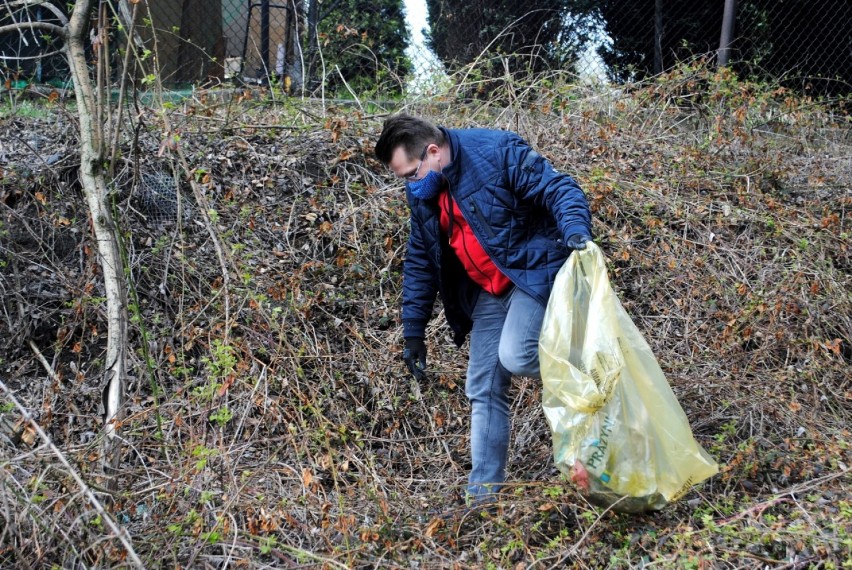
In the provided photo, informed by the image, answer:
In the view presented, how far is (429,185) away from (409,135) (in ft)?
0.67

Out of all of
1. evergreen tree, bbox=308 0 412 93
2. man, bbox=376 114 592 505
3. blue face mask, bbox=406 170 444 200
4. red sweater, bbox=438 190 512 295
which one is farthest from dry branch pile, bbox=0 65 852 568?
blue face mask, bbox=406 170 444 200

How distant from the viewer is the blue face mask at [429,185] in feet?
10.4

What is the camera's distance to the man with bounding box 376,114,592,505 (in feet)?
10.3

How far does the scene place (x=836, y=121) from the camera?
7184 mm

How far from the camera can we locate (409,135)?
10.4ft

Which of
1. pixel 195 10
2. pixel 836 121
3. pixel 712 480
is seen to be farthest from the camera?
pixel 836 121

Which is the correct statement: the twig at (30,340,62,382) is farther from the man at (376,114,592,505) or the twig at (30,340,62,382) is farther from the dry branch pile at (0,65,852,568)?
the man at (376,114,592,505)

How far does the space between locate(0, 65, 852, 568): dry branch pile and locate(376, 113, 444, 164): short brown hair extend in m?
1.02

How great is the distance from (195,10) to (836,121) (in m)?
5.52

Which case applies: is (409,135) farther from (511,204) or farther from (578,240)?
(578,240)

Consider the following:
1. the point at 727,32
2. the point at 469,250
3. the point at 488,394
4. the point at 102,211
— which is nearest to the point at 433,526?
the point at 488,394

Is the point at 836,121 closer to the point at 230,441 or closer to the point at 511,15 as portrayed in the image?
the point at 511,15

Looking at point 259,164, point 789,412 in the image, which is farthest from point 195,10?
point 789,412

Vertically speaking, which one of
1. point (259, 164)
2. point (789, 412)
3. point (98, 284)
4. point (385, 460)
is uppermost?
point (259, 164)
